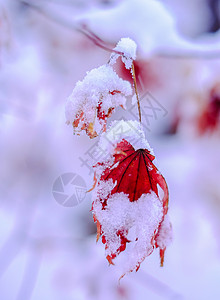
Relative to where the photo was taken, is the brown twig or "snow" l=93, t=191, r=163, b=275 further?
the brown twig

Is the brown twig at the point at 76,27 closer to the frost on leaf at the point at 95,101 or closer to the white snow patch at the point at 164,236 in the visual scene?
the frost on leaf at the point at 95,101

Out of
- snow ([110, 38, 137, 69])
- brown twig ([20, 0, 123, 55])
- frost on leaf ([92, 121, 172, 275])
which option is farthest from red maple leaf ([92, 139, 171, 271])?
brown twig ([20, 0, 123, 55])

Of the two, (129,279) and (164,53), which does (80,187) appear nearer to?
(164,53)

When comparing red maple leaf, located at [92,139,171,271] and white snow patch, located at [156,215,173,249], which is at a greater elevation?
red maple leaf, located at [92,139,171,271]

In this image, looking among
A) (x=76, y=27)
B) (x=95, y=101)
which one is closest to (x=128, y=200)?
(x=95, y=101)

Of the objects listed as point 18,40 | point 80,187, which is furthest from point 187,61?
point 80,187

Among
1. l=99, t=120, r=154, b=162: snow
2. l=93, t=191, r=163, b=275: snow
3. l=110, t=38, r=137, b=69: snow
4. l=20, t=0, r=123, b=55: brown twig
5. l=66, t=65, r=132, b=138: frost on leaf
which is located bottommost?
l=93, t=191, r=163, b=275: snow

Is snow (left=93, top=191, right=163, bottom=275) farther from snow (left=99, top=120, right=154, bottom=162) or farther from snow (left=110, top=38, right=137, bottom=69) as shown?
snow (left=110, top=38, right=137, bottom=69)
